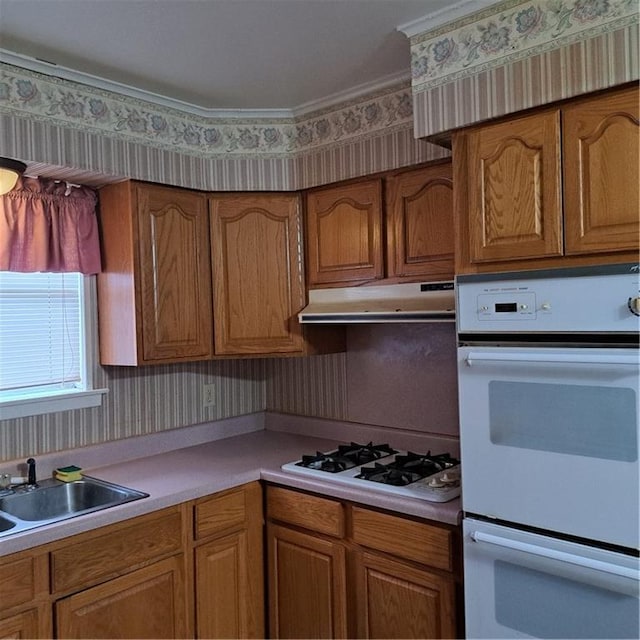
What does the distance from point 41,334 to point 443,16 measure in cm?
192

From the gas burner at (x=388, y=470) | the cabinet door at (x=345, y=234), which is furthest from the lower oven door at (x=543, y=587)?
the cabinet door at (x=345, y=234)

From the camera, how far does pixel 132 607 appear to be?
196 centimetres

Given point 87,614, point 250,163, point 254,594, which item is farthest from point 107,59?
point 254,594

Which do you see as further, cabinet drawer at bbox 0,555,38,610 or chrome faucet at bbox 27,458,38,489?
chrome faucet at bbox 27,458,38,489

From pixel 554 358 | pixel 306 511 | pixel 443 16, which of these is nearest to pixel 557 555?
pixel 554 358

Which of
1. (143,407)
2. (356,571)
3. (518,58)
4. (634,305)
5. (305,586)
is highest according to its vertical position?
(518,58)

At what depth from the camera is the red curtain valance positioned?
88.9 inches

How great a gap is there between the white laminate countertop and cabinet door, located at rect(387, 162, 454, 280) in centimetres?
85

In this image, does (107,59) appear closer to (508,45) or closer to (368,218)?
(368,218)

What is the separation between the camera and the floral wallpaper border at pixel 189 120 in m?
2.08

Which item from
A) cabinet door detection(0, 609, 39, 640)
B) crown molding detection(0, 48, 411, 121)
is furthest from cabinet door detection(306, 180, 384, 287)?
cabinet door detection(0, 609, 39, 640)

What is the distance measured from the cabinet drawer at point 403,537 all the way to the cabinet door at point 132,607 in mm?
670

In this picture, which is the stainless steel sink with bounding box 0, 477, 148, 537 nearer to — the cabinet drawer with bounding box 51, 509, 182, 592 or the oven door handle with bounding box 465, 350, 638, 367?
the cabinet drawer with bounding box 51, 509, 182, 592

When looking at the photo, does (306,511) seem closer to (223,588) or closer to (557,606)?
(223,588)
